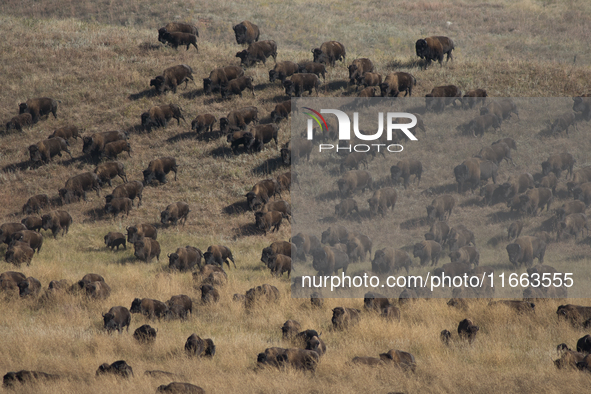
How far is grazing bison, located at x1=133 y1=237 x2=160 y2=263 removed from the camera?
18.8m

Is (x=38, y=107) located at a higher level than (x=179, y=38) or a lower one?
lower

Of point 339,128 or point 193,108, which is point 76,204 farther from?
point 339,128

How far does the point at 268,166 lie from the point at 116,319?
1348 centimetres

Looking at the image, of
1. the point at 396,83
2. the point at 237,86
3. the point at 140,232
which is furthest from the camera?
the point at 396,83

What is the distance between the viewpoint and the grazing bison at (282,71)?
30.1 m

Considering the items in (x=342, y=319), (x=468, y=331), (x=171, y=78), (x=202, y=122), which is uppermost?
(x=171, y=78)

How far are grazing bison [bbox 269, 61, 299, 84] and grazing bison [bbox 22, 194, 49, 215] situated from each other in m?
12.9

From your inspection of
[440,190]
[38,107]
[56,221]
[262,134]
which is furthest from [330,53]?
[56,221]

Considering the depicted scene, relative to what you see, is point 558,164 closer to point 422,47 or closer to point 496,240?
point 496,240

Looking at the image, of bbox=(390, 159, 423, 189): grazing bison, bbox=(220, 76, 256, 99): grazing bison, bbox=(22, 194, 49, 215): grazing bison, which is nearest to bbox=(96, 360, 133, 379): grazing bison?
bbox=(22, 194, 49, 215): grazing bison

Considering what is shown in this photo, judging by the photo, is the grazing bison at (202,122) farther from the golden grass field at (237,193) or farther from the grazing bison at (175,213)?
the grazing bison at (175,213)

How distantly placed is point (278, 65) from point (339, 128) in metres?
5.56

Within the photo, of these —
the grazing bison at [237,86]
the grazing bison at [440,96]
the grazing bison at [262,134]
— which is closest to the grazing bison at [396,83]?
the grazing bison at [440,96]

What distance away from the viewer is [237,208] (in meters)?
23.2
